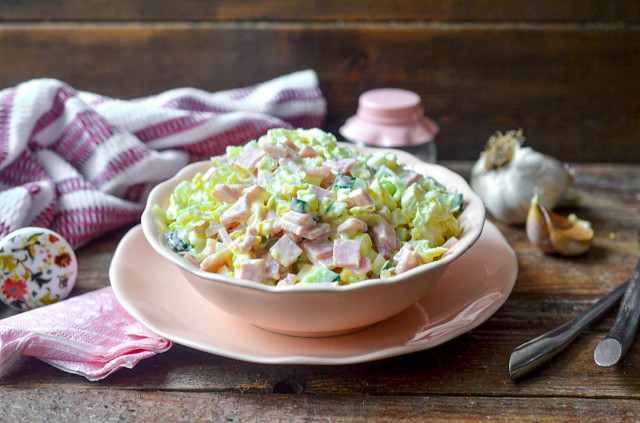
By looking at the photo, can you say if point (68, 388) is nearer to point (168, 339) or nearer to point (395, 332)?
point (168, 339)

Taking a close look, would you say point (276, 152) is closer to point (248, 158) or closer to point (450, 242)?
point (248, 158)

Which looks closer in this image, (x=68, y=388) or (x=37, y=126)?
(x=68, y=388)

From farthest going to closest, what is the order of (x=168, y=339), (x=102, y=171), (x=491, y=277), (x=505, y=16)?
(x=505, y=16) < (x=102, y=171) < (x=491, y=277) < (x=168, y=339)

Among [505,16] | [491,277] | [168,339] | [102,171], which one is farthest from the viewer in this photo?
[505,16]

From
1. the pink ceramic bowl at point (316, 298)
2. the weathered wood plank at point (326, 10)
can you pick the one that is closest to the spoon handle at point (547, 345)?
the pink ceramic bowl at point (316, 298)

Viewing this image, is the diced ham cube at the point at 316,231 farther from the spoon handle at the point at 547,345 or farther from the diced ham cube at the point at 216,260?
the spoon handle at the point at 547,345

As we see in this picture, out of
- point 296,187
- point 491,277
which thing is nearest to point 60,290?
point 296,187
